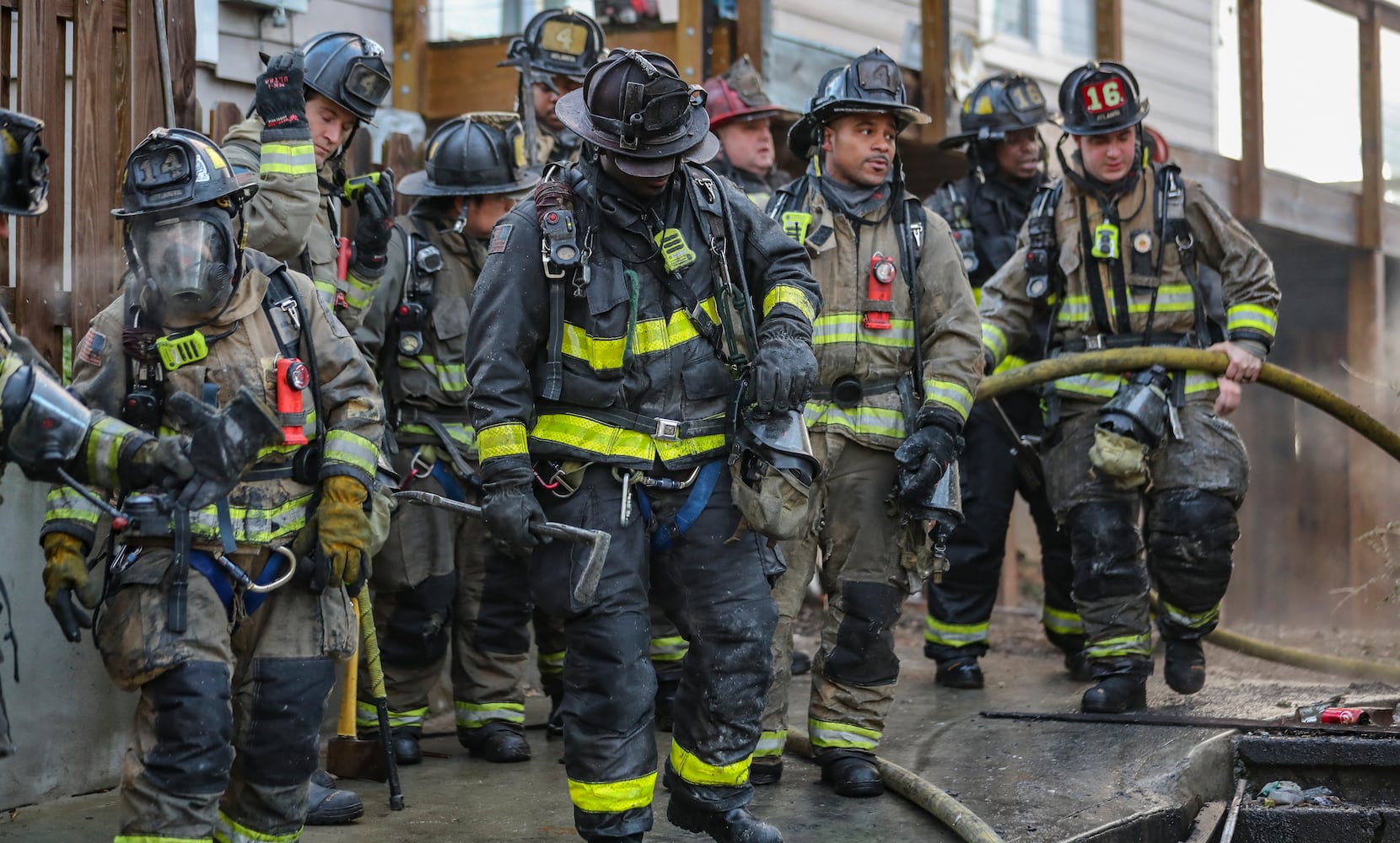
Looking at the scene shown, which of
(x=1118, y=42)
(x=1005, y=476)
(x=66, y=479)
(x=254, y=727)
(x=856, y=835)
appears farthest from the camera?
(x=1118, y=42)

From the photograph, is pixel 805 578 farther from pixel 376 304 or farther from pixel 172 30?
pixel 172 30

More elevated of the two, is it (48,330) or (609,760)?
(48,330)

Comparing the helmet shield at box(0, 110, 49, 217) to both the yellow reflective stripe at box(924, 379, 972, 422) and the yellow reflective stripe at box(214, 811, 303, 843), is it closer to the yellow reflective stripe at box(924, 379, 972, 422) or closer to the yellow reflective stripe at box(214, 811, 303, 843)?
the yellow reflective stripe at box(214, 811, 303, 843)

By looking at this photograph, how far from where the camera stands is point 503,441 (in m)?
4.10

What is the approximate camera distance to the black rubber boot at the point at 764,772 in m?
5.14

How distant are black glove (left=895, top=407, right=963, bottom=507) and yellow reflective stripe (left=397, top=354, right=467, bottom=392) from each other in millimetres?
1734

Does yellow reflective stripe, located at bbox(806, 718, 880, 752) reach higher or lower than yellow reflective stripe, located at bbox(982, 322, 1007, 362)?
lower

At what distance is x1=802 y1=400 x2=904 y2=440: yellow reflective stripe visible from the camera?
17.3 feet

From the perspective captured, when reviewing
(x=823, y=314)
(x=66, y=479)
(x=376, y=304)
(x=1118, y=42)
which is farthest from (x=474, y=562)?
(x=1118, y=42)

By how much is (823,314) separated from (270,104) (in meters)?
1.97

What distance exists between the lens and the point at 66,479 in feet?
11.2

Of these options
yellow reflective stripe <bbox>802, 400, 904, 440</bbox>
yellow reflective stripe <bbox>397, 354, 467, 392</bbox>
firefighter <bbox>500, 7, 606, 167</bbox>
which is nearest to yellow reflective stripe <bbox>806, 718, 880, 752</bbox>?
yellow reflective stripe <bbox>802, 400, 904, 440</bbox>

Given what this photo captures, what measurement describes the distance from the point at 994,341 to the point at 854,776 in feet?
7.12

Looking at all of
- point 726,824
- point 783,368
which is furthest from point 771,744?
point 783,368
